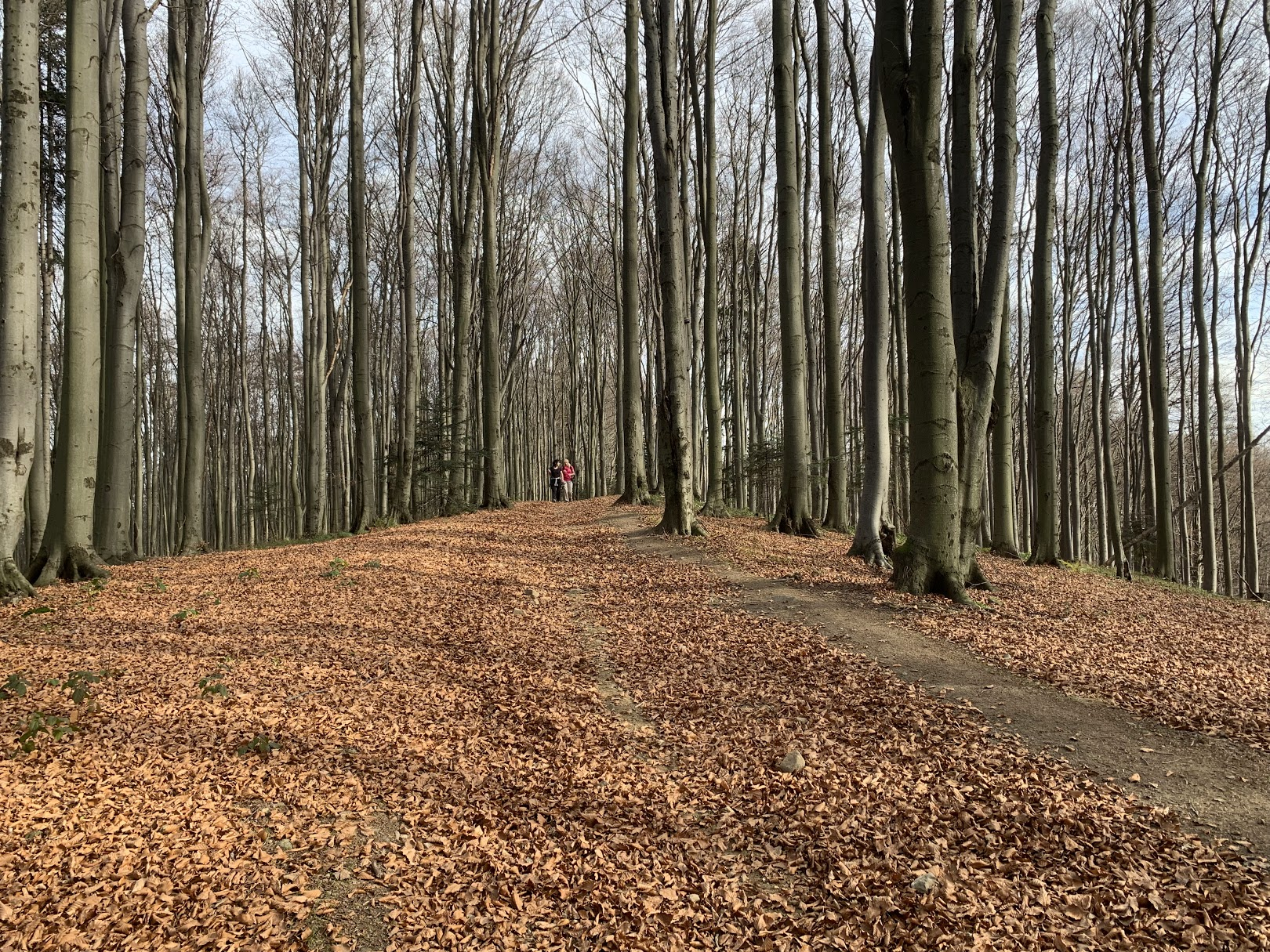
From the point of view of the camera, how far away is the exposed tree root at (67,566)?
7.16 meters

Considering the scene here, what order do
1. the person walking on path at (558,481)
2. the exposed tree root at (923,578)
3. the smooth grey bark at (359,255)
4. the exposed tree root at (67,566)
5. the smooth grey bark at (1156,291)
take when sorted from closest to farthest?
1. the exposed tree root at (923,578)
2. the exposed tree root at (67,566)
3. the smooth grey bark at (1156,291)
4. the smooth grey bark at (359,255)
5. the person walking on path at (558,481)

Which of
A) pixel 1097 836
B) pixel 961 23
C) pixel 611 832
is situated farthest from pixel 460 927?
pixel 961 23

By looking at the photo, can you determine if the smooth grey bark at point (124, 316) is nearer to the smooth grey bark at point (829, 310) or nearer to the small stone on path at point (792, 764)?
the small stone on path at point (792, 764)

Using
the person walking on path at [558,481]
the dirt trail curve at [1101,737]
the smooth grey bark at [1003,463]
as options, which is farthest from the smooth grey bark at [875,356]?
the person walking on path at [558,481]

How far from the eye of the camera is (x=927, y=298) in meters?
6.95

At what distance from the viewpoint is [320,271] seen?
20.3 meters

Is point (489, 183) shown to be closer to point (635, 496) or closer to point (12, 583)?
point (635, 496)

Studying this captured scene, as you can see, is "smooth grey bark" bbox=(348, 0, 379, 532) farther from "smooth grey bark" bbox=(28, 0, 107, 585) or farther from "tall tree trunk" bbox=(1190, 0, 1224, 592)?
"tall tree trunk" bbox=(1190, 0, 1224, 592)

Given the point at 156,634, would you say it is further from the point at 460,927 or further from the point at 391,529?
the point at 391,529

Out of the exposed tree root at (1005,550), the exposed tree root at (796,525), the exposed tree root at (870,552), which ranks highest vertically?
the exposed tree root at (796,525)

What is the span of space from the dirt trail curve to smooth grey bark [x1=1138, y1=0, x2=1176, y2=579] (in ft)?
32.9

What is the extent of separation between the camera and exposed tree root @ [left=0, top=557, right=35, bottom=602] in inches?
248

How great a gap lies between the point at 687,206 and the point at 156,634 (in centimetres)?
1430

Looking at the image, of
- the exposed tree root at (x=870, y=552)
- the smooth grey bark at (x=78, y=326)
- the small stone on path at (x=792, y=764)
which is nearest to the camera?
the small stone on path at (x=792, y=764)
